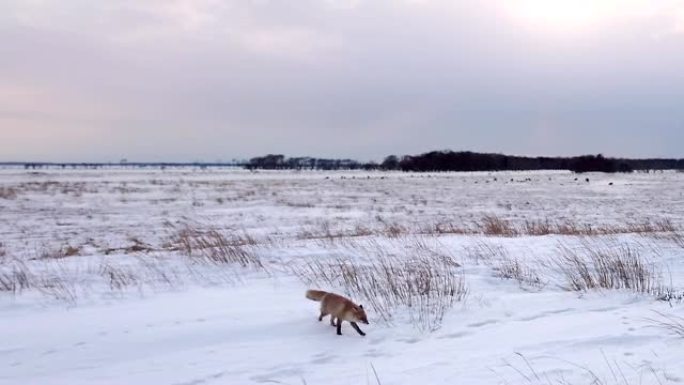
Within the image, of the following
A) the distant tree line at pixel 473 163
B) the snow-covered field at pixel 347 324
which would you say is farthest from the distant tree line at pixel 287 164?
the snow-covered field at pixel 347 324

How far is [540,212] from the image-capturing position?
23.8 m

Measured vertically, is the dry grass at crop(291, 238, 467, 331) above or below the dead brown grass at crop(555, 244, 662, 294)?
below

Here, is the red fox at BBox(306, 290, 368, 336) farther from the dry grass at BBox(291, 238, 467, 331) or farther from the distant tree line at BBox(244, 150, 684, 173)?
the distant tree line at BBox(244, 150, 684, 173)

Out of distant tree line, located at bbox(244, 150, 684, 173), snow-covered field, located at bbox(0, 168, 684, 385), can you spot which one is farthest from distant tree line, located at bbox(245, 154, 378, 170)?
snow-covered field, located at bbox(0, 168, 684, 385)

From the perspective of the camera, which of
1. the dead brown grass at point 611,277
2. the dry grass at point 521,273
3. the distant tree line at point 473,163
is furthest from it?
the distant tree line at point 473,163

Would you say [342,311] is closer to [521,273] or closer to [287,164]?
[521,273]

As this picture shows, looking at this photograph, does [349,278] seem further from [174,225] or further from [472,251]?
[174,225]

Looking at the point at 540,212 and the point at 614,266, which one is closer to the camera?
the point at 614,266

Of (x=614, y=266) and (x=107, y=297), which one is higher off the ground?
(x=614, y=266)

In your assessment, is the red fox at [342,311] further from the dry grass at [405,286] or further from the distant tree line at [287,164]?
the distant tree line at [287,164]

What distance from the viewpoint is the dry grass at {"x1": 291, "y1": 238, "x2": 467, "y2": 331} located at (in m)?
5.50

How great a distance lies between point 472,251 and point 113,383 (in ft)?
22.8

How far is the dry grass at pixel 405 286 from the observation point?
5.50m

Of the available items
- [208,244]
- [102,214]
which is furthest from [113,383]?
[102,214]
